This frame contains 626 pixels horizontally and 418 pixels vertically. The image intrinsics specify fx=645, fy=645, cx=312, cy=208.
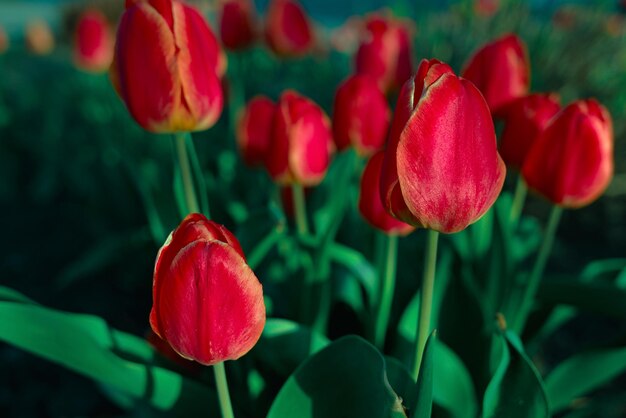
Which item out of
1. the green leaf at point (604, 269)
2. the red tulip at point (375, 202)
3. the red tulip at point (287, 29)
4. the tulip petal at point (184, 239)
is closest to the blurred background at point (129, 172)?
the red tulip at point (287, 29)

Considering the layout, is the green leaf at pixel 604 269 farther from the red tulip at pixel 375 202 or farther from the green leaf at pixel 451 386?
the red tulip at pixel 375 202

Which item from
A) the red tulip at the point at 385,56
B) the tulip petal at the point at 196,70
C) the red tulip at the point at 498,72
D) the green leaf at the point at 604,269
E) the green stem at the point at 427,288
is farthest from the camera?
the red tulip at the point at 385,56

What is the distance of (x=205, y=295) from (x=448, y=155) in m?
0.27

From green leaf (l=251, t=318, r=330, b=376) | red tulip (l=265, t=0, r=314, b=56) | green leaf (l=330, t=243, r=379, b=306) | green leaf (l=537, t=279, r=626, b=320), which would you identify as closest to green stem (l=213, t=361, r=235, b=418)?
green leaf (l=251, t=318, r=330, b=376)

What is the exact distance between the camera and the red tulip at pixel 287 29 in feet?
5.88

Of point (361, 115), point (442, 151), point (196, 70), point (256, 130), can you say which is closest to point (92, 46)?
point (256, 130)

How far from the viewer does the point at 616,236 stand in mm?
2533

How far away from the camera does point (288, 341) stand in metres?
0.87

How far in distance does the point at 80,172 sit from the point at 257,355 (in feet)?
5.17

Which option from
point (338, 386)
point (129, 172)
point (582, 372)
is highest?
point (338, 386)

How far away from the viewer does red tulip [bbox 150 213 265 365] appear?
1.93 feet

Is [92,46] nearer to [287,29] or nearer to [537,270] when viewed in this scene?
[287,29]

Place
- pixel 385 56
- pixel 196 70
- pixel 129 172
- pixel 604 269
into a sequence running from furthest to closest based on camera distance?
1. pixel 129 172
2. pixel 385 56
3. pixel 604 269
4. pixel 196 70

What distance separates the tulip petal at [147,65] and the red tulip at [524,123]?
1.59 feet
